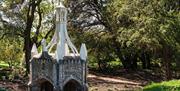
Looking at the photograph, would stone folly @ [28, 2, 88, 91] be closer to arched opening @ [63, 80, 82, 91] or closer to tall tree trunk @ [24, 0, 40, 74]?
arched opening @ [63, 80, 82, 91]

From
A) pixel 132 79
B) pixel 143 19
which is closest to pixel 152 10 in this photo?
pixel 143 19

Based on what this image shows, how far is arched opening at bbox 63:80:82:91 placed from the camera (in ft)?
74.7

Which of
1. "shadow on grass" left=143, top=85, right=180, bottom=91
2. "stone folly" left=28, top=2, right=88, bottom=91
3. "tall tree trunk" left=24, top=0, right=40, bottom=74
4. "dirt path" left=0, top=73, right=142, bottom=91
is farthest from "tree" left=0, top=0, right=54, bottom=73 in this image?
"shadow on grass" left=143, top=85, right=180, bottom=91

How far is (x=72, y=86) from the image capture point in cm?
2408

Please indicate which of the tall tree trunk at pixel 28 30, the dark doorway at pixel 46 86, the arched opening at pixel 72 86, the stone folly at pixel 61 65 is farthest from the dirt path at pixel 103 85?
the stone folly at pixel 61 65

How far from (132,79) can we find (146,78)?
201 cm

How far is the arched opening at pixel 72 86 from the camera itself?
22775 mm

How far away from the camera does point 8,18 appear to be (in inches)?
1561

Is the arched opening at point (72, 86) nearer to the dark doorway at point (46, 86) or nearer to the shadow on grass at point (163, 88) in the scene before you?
Answer: the dark doorway at point (46, 86)

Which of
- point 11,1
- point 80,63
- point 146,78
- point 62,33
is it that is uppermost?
point 11,1

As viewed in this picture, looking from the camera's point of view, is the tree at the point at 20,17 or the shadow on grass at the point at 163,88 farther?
the tree at the point at 20,17

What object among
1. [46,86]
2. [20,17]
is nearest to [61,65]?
[46,86]

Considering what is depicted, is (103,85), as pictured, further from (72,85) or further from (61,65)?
(61,65)

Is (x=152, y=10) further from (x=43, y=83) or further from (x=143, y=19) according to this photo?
(x=43, y=83)
